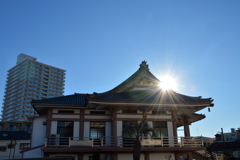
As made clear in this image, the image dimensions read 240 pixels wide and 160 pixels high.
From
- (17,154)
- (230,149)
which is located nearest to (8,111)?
(17,154)

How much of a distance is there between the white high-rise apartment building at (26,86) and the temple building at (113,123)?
9033 centimetres

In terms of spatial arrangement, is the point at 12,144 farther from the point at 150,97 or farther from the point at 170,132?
the point at 170,132

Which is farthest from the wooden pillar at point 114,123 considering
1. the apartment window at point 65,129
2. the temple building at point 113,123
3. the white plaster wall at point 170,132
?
the white plaster wall at point 170,132

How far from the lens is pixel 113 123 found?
2047 cm

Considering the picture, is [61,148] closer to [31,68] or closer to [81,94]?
[81,94]

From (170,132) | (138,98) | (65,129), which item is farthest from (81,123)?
(170,132)

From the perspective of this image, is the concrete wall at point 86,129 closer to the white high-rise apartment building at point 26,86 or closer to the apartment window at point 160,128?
the apartment window at point 160,128

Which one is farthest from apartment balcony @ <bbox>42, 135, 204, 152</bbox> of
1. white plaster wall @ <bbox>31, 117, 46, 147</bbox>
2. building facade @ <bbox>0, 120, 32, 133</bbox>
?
building facade @ <bbox>0, 120, 32, 133</bbox>

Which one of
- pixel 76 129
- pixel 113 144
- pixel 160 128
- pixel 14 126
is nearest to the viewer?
pixel 113 144

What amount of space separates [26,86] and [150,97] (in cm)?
9932

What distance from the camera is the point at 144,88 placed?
23.1 m

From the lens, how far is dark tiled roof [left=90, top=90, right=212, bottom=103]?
20.1 metres

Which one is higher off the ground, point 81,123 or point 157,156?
point 81,123

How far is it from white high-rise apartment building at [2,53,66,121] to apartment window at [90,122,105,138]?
9164 centimetres
